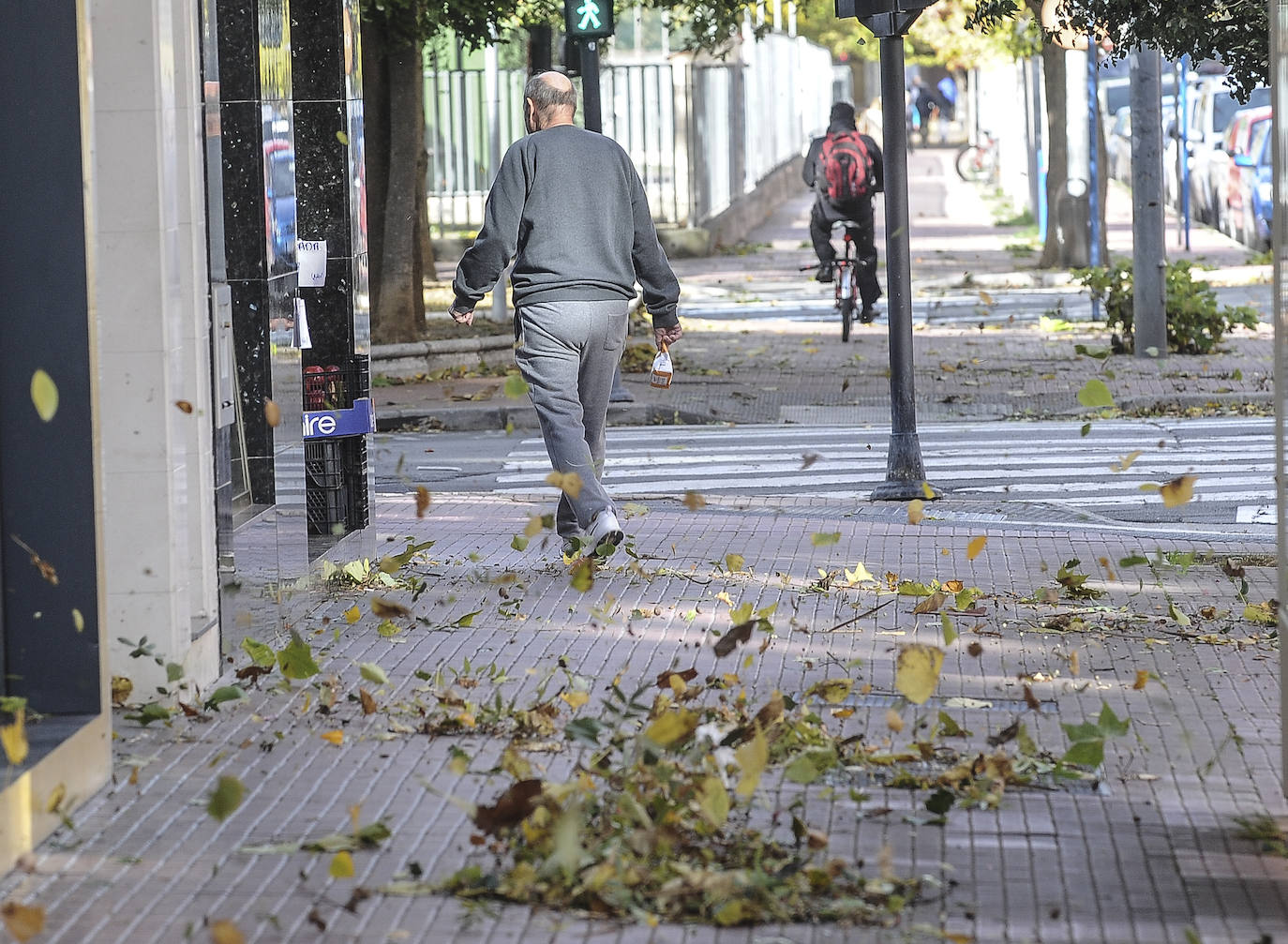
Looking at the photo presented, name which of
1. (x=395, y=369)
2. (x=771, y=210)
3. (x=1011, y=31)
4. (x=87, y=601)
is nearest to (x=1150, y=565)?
(x=87, y=601)

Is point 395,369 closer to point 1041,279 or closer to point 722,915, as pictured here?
point 1041,279

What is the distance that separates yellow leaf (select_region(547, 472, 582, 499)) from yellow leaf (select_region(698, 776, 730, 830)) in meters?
2.69

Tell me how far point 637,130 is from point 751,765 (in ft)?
82.2

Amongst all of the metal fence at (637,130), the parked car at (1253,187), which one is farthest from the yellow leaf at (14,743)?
the parked car at (1253,187)

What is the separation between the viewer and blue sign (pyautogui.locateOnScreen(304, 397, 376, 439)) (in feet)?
26.0

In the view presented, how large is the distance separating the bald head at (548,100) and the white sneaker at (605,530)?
1598 mm

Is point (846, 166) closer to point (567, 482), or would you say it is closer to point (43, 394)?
point (567, 482)

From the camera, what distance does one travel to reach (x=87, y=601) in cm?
493

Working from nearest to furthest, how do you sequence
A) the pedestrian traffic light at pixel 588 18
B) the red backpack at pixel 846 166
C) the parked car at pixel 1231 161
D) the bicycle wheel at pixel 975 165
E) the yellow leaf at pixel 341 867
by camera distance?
1. the yellow leaf at pixel 341 867
2. the pedestrian traffic light at pixel 588 18
3. the red backpack at pixel 846 166
4. the parked car at pixel 1231 161
5. the bicycle wheel at pixel 975 165

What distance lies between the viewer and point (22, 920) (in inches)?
150

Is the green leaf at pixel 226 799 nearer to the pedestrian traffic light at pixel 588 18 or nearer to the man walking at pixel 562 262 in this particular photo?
the man walking at pixel 562 262

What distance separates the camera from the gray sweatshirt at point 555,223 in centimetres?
785

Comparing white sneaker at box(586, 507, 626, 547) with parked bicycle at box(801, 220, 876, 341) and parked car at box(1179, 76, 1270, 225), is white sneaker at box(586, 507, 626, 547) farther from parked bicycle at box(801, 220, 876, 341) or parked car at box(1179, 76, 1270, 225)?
parked car at box(1179, 76, 1270, 225)

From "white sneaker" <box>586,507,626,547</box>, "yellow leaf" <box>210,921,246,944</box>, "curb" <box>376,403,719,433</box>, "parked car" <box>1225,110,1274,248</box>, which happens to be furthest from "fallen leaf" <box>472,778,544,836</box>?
"parked car" <box>1225,110,1274,248</box>
